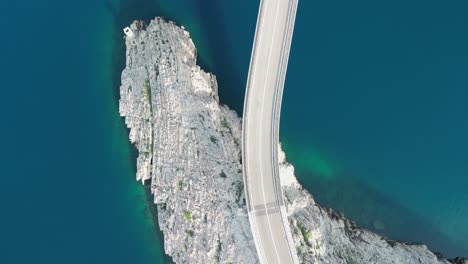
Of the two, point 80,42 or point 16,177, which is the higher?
point 80,42

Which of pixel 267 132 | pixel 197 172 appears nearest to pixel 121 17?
pixel 197 172

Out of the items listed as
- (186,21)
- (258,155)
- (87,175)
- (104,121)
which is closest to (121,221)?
(87,175)

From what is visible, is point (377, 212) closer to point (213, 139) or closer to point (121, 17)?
point (213, 139)

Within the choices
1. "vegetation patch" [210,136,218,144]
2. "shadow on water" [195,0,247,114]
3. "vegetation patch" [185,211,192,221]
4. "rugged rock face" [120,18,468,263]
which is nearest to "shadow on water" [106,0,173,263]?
"rugged rock face" [120,18,468,263]

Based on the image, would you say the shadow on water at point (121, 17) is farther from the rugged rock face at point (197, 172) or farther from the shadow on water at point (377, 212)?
the shadow on water at point (377, 212)

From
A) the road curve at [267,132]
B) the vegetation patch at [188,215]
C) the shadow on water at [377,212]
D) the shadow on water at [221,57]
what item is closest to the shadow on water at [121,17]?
the shadow on water at [221,57]

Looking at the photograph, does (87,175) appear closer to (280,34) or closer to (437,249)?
(280,34)

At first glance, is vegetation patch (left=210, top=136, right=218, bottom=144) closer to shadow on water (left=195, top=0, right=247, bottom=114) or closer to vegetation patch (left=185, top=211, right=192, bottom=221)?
shadow on water (left=195, top=0, right=247, bottom=114)

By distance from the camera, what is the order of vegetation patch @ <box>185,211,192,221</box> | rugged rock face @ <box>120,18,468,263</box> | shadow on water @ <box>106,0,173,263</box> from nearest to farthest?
rugged rock face @ <box>120,18,468,263</box> < vegetation patch @ <box>185,211,192,221</box> < shadow on water @ <box>106,0,173,263</box>
